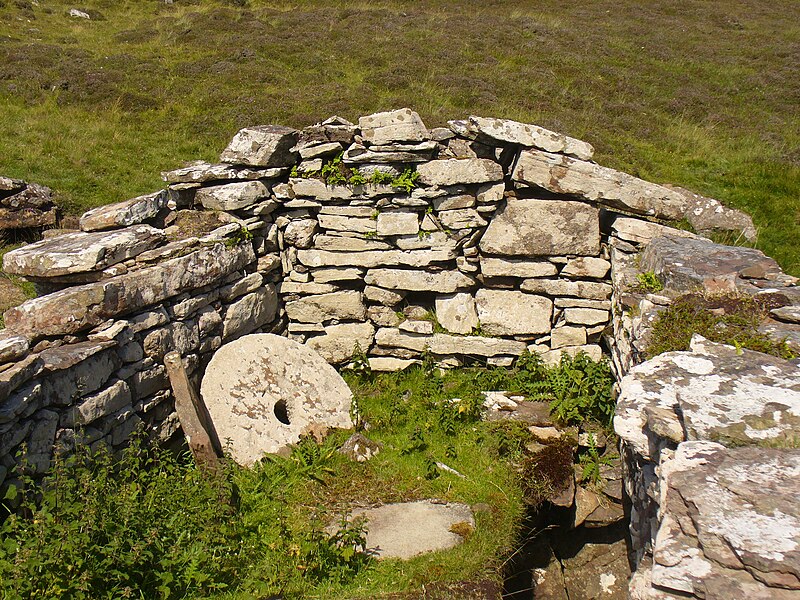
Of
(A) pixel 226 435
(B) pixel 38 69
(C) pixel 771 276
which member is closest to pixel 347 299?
(A) pixel 226 435

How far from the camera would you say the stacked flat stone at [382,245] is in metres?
6.28

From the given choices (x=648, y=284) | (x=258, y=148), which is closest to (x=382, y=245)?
(x=258, y=148)

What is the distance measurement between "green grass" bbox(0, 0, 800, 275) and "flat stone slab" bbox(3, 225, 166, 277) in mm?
4486

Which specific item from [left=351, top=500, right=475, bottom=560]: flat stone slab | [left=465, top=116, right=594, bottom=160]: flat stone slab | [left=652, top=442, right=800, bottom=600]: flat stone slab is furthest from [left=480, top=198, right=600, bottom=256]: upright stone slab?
[left=652, top=442, right=800, bottom=600]: flat stone slab

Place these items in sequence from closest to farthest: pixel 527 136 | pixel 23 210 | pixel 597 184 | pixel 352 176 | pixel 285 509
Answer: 1. pixel 285 509
2. pixel 597 184
3. pixel 527 136
4. pixel 352 176
5. pixel 23 210

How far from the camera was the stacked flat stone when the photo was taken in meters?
6.28

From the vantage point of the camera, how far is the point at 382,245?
7.48 metres

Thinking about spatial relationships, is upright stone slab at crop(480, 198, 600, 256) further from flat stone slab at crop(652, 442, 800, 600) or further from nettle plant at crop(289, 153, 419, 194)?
flat stone slab at crop(652, 442, 800, 600)

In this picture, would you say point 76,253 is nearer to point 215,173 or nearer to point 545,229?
point 215,173

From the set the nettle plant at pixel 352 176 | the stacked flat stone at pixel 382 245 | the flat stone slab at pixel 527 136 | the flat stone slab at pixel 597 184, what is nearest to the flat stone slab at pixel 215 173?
the stacked flat stone at pixel 382 245

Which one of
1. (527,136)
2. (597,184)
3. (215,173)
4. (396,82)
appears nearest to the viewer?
(597,184)

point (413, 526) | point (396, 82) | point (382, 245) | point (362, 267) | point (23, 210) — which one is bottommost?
point (413, 526)

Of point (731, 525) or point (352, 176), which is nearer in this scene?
point (731, 525)

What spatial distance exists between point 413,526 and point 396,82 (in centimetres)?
1356
